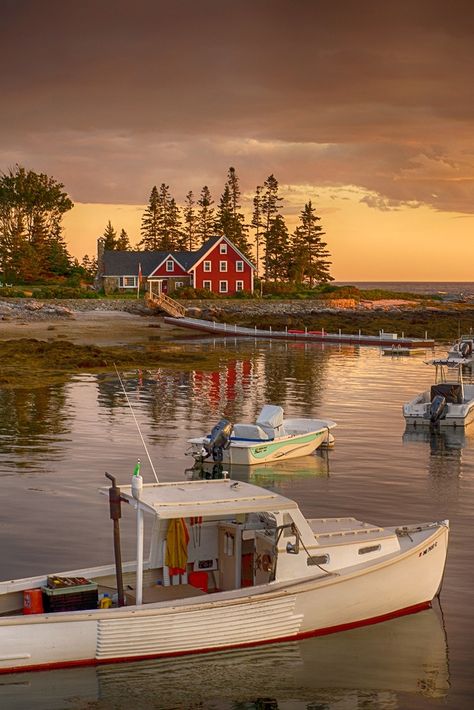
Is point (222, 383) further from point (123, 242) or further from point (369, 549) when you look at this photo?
point (123, 242)

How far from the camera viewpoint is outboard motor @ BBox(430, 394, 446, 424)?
44.3 metres

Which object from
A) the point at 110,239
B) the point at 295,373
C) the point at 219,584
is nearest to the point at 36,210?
the point at 110,239

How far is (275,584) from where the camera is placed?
717 inches

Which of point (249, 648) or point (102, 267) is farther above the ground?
point (102, 267)

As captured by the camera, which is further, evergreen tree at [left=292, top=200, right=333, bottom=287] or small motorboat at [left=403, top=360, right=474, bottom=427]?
evergreen tree at [left=292, top=200, right=333, bottom=287]

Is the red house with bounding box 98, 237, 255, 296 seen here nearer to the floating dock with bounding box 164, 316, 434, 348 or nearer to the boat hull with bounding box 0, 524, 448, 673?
the floating dock with bounding box 164, 316, 434, 348

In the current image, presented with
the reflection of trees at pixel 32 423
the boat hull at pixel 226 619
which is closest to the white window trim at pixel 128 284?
the reflection of trees at pixel 32 423

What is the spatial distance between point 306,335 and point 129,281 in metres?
45.4

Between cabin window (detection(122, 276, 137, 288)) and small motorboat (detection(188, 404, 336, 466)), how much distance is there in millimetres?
106185

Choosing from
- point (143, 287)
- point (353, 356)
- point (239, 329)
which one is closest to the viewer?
point (353, 356)

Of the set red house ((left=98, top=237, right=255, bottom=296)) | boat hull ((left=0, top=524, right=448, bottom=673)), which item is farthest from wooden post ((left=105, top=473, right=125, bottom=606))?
red house ((left=98, top=237, right=255, bottom=296))

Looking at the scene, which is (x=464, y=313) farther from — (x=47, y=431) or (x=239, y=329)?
(x=47, y=431)

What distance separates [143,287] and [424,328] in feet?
139

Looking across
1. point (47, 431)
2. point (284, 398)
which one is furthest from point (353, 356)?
point (47, 431)
